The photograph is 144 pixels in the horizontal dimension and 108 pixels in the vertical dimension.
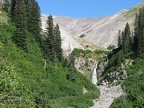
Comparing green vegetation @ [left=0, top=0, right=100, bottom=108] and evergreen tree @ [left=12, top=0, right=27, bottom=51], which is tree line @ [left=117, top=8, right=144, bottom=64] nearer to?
green vegetation @ [left=0, top=0, right=100, bottom=108]

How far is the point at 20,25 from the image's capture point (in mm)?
90250

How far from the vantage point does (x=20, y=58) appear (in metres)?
80.0

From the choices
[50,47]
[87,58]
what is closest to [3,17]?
[50,47]

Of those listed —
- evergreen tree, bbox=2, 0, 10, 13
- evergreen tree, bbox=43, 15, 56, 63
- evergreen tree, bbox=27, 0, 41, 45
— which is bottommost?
evergreen tree, bbox=43, 15, 56, 63

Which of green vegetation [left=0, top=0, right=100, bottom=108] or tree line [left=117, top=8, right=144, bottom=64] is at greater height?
tree line [left=117, top=8, right=144, bottom=64]

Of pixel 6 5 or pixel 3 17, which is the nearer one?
pixel 3 17

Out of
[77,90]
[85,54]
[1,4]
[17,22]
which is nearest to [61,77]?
[77,90]

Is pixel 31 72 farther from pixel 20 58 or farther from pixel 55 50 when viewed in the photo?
pixel 55 50

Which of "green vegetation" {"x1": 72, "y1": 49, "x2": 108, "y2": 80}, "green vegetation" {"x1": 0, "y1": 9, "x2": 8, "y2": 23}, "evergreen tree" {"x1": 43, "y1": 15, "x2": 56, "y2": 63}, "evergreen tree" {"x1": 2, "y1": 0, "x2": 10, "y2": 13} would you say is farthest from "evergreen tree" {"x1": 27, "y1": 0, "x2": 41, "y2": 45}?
"green vegetation" {"x1": 72, "y1": 49, "x2": 108, "y2": 80}

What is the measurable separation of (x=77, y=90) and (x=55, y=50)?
20.9 m

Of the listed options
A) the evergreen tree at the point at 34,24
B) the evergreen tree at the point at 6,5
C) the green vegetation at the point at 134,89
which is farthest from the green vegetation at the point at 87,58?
the evergreen tree at the point at 34,24

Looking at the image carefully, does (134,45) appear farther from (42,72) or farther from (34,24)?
(42,72)

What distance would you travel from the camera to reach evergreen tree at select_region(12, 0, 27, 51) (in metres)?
86.9

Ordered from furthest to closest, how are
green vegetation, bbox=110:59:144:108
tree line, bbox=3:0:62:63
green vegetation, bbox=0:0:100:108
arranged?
tree line, bbox=3:0:62:63, green vegetation, bbox=0:0:100:108, green vegetation, bbox=110:59:144:108
